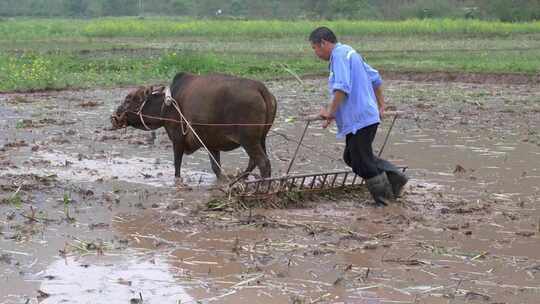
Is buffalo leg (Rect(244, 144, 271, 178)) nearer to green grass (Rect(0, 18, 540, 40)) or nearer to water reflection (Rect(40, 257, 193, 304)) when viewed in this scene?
water reflection (Rect(40, 257, 193, 304))

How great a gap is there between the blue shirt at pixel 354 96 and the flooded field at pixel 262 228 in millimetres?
849

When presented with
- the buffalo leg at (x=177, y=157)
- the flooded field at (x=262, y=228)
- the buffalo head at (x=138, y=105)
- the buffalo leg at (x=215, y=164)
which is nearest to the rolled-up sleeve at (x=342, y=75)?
the flooded field at (x=262, y=228)

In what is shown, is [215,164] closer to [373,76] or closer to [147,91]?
[147,91]

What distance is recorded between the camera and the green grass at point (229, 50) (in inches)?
850

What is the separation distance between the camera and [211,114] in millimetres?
9461

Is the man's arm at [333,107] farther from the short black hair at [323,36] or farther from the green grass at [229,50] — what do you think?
the green grass at [229,50]

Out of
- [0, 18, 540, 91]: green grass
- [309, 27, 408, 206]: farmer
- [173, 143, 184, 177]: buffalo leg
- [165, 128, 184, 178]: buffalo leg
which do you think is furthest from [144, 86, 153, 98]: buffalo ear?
[0, 18, 540, 91]: green grass

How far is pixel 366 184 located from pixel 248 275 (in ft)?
8.23

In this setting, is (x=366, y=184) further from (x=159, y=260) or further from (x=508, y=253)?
(x=159, y=260)

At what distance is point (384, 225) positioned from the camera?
7625 millimetres

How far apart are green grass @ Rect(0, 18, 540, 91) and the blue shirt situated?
26.0 feet

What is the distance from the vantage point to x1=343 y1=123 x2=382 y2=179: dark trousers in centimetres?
804

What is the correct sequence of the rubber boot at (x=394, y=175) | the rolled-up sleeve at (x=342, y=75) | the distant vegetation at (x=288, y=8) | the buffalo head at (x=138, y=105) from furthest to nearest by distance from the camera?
the distant vegetation at (x=288, y=8)
the buffalo head at (x=138, y=105)
the rubber boot at (x=394, y=175)
the rolled-up sleeve at (x=342, y=75)

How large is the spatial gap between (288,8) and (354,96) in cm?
6076
